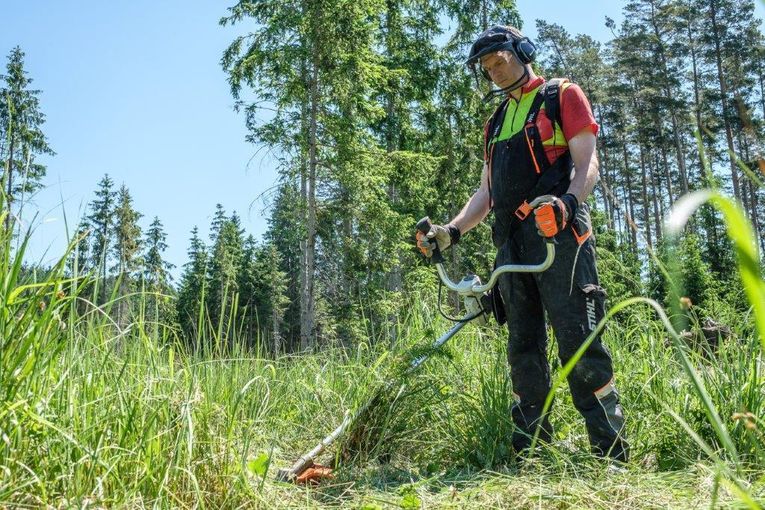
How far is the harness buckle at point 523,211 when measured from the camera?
3273 mm

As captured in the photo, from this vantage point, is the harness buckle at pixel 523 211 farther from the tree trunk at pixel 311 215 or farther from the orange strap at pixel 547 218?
the tree trunk at pixel 311 215

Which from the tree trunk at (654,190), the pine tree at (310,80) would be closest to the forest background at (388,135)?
the pine tree at (310,80)

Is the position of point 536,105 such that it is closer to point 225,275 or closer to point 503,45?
point 503,45

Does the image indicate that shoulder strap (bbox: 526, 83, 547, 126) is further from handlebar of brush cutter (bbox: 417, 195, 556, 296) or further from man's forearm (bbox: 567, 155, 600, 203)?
handlebar of brush cutter (bbox: 417, 195, 556, 296)

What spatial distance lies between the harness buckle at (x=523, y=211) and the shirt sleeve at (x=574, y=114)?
360 mm

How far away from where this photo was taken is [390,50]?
77.9 ft

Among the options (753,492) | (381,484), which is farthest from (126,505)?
(753,492)

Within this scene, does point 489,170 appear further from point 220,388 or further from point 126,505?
point 126,505

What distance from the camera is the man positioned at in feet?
10.2

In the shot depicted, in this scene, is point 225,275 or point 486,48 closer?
point 486,48

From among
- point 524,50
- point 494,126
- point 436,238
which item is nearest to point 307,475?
point 436,238

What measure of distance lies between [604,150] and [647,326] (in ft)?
156

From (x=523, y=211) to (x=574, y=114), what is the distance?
0.49m

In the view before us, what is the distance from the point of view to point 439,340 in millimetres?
3576
